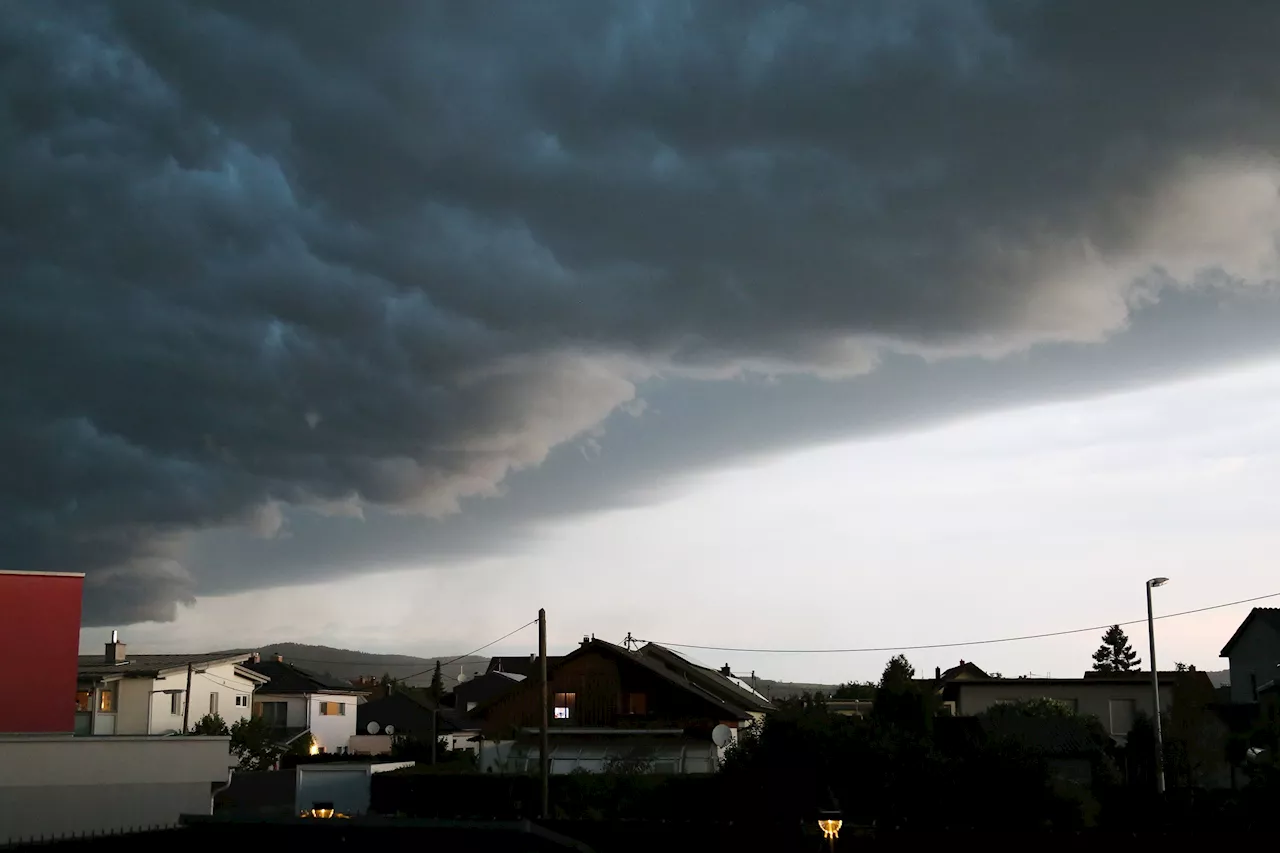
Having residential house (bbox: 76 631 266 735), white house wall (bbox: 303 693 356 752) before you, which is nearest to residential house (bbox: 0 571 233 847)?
residential house (bbox: 76 631 266 735)

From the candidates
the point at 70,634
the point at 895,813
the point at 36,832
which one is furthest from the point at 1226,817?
the point at 70,634

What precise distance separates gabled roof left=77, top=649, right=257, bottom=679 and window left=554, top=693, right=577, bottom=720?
1913 cm

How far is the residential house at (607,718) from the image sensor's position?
53.1m

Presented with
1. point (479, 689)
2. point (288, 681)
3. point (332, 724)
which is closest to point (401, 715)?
point (332, 724)

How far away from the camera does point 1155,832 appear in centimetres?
2783

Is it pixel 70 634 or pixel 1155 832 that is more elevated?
pixel 70 634

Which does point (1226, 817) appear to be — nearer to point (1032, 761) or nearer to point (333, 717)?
point (1032, 761)

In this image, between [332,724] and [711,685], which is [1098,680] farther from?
[332,724]

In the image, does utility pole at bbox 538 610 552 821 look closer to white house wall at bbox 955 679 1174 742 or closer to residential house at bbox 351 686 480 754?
white house wall at bbox 955 679 1174 742

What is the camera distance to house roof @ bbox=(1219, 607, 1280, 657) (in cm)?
7794

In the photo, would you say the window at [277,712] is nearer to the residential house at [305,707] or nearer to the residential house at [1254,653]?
the residential house at [305,707]

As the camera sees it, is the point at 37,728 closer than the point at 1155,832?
No

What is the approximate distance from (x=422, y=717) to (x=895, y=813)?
6437 centimetres

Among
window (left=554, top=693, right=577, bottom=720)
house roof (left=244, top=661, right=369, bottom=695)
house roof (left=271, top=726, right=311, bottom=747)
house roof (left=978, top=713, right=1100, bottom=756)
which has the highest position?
house roof (left=244, top=661, right=369, bottom=695)
